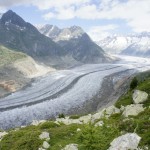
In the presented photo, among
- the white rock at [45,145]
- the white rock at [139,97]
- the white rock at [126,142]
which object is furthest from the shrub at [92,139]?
the white rock at [139,97]

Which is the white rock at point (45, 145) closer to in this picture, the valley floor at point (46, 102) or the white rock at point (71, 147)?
the white rock at point (71, 147)

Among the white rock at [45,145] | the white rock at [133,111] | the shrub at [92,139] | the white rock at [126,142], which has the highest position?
the shrub at [92,139]

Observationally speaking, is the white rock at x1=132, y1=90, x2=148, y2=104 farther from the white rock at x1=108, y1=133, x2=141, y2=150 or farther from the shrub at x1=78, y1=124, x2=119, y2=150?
the shrub at x1=78, y1=124, x2=119, y2=150

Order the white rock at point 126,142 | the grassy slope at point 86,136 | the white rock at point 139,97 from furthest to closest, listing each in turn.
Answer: the white rock at point 139,97, the white rock at point 126,142, the grassy slope at point 86,136

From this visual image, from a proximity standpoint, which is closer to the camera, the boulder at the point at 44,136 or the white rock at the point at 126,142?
the white rock at the point at 126,142

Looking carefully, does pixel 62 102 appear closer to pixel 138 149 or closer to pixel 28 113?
pixel 28 113

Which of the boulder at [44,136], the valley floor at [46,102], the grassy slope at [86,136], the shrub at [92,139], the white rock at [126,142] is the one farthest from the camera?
the valley floor at [46,102]

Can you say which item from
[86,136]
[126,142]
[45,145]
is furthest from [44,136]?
[126,142]
